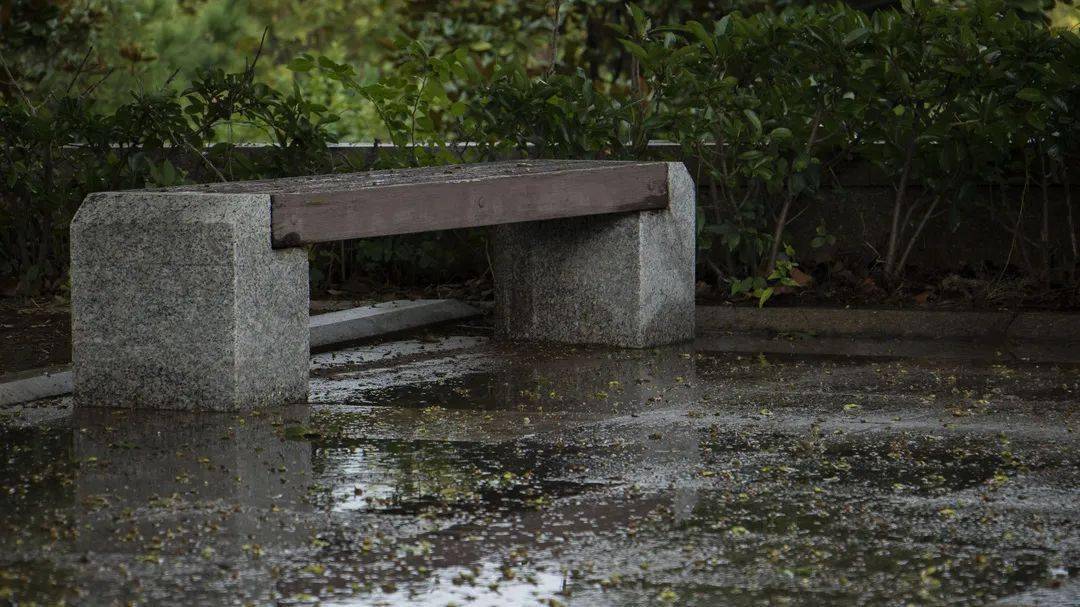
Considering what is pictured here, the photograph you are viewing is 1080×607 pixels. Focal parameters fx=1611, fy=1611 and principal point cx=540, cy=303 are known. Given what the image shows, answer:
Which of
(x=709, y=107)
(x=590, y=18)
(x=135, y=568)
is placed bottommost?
(x=135, y=568)

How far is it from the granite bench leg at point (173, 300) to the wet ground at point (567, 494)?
15 cm

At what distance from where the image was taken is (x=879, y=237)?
870 centimetres

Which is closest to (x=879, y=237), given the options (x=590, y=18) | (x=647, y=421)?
(x=647, y=421)

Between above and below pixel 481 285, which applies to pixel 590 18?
above

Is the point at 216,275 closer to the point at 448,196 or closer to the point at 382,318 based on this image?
the point at 448,196

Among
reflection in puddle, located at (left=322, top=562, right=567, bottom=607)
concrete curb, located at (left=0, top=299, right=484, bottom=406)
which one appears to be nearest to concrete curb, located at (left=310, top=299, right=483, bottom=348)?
concrete curb, located at (left=0, top=299, right=484, bottom=406)

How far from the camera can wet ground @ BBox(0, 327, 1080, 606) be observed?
341 centimetres

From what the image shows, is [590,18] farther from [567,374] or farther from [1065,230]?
[567,374]

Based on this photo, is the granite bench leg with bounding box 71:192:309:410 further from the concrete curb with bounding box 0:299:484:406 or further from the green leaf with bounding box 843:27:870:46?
the green leaf with bounding box 843:27:870:46

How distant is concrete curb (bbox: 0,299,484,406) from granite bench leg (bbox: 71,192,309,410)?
55 cm

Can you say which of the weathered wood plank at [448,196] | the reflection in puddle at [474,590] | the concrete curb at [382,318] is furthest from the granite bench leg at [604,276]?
the reflection in puddle at [474,590]

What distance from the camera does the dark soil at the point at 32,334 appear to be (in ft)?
22.2

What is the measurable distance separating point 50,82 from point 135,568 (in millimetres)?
10225

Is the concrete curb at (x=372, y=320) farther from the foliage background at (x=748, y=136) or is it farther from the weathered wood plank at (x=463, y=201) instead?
the weathered wood plank at (x=463, y=201)
